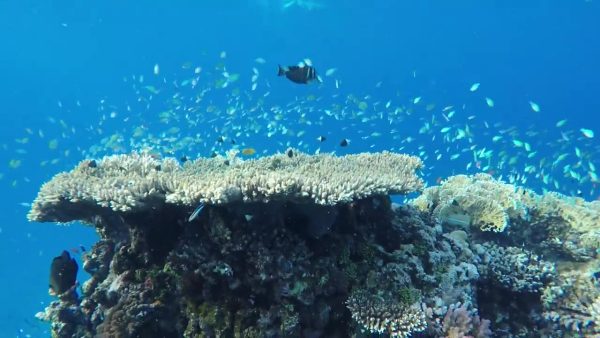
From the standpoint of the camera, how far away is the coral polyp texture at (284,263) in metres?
4.84

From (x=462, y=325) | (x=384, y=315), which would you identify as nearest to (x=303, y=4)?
(x=462, y=325)

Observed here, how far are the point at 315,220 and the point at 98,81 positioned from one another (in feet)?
504

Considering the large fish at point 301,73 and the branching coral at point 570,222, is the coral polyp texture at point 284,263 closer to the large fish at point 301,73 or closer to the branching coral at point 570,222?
the branching coral at point 570,222

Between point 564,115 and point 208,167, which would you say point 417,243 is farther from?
point 564,115

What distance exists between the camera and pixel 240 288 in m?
5.02

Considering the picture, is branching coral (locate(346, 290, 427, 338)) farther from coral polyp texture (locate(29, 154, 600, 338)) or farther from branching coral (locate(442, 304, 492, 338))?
branching coral (locate(442, 304, 492, 338))

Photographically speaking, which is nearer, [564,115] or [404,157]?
[404,157]

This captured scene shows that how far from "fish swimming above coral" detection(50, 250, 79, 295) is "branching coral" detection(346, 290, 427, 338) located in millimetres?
4207

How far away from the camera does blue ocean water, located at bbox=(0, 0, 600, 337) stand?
85.0 metres

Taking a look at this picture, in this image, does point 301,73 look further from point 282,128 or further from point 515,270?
point 282,128

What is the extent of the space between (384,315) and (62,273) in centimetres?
474

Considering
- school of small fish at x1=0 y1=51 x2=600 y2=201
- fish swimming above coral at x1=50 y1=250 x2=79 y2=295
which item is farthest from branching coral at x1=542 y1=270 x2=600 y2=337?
fish swimming above coral at x1=50 y1=250 x2=79 y2=295

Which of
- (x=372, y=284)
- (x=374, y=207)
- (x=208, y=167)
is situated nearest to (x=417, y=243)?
(x=374, y=207)

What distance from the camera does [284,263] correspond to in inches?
193
